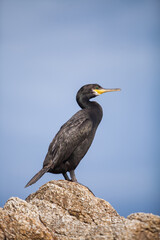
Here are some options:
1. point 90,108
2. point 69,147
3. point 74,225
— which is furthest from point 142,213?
point 90,108

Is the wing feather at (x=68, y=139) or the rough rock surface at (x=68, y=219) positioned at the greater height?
the wing feather at (x=68, y=139)

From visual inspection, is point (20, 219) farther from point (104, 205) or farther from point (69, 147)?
point (69, 147)

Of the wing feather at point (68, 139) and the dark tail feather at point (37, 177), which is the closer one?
the dark tail feather at point (37, 177)

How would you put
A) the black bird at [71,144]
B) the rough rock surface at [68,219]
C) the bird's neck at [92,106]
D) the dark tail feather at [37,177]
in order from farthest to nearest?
the bird's neck at [92,106]
the black bird at [71,144]
the dark tail feather at [37,177]
the rough rock surface at [68,219]

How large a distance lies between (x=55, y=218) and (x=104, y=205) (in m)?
1.02

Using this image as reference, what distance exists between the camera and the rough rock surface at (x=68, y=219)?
17.4 ft

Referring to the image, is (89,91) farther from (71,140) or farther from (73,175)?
(73,175)

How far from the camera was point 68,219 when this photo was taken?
6109 mm

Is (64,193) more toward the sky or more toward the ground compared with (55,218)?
more toward the sky

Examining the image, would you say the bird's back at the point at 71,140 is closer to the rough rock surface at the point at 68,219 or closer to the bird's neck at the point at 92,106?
the bird's neck at the point at 92,106

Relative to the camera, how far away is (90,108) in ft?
27.4

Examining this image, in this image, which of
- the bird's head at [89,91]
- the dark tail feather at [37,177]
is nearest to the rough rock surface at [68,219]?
the dark tail feather at [37,177]

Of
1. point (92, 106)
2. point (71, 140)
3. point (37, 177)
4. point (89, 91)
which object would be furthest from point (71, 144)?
point (89, 91)

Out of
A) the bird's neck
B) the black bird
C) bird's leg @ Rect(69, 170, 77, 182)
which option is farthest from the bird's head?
bird's leg @ Rect(69, 170, 77, 182)
